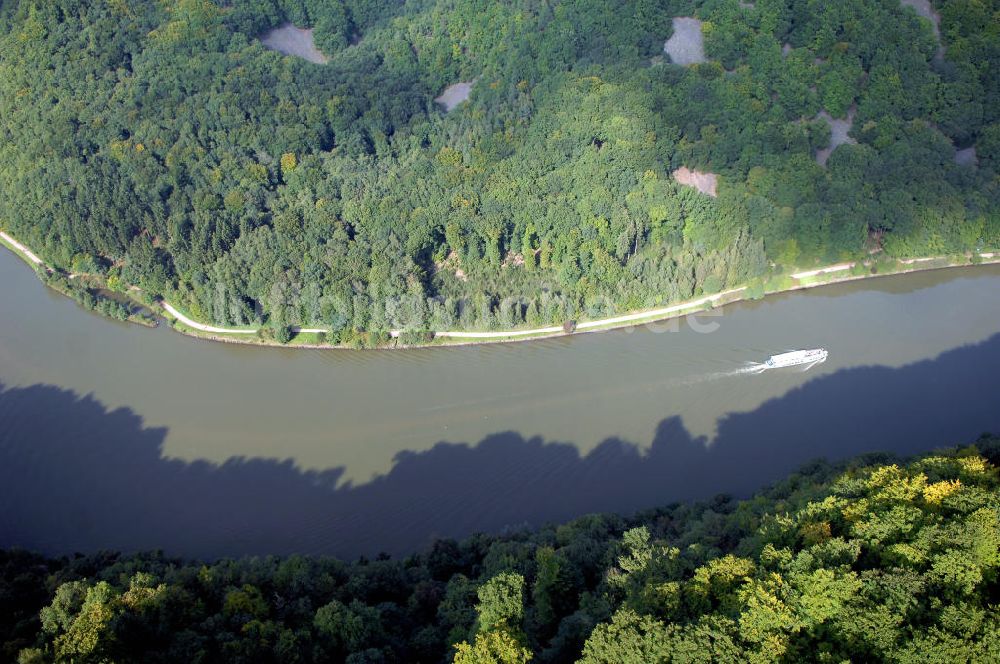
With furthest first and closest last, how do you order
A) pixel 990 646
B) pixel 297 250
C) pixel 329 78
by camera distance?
1. pixel 329 78
2. pixel 297 250
3. pixel 990 646

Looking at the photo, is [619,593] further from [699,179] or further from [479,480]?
[699,179]

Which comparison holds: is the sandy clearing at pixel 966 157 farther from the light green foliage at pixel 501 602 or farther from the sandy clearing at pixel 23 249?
the sandy clearing at pixel 23 249

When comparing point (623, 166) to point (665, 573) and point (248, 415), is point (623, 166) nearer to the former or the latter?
point (248, 415)

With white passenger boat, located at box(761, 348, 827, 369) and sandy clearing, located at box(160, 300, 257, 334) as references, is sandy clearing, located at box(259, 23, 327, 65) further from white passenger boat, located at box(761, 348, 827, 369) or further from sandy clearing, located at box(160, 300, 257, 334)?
white passenger boat, located at box(761, 348, 827, 369)

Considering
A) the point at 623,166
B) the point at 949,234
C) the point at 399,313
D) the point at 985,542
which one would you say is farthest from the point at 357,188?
the point at 985,542

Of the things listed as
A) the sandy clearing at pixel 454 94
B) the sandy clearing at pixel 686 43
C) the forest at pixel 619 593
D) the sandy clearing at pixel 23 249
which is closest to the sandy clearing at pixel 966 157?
the sandy clearing at pixel 686 43

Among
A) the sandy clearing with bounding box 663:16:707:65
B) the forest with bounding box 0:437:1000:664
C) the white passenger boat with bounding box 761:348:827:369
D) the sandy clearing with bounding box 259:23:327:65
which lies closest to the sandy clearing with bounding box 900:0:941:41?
the sandy clearing with bounding box 663:16:707:65
